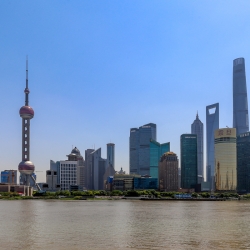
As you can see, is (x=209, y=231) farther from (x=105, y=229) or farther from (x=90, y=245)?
(x=90, y=245)

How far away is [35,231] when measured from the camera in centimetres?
6088

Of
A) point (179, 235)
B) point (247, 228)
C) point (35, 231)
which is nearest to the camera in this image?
point (179, 235)

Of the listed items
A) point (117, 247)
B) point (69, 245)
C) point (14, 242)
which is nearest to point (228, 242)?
point (117, 247)

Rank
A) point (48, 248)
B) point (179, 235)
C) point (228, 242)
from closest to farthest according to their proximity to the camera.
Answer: point (48, 248), point (228, 242), point (179, 235)

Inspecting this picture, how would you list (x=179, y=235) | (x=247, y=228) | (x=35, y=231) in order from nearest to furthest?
(x=179, y=235), (x=35, y=231), (x=247, y=228)

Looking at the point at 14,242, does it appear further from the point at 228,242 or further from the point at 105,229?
the point at 228,242

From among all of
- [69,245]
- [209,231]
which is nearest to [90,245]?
[69,245]

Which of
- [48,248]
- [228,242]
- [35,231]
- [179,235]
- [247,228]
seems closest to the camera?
[48,248]

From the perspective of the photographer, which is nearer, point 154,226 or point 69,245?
point 69,245

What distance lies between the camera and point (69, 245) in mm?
47344

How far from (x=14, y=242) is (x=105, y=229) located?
1691 centimetres

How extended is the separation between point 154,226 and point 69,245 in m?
23.5

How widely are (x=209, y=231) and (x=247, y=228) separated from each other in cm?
779

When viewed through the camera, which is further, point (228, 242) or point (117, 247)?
point (228, 242)
